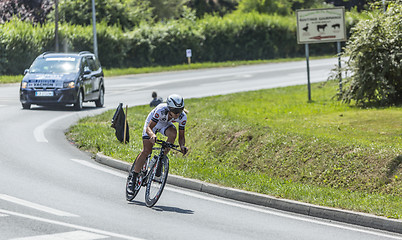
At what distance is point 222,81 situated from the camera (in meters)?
37.9

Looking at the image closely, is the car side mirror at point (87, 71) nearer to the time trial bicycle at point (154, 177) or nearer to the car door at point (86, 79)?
the car door at point (86, 79)

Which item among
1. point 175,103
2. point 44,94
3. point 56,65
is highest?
point 56,65

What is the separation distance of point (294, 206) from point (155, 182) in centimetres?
211

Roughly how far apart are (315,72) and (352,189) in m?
29.2

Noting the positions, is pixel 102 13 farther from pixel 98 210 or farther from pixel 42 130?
pixel 98 210

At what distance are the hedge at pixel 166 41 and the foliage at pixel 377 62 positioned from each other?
81.9 feet

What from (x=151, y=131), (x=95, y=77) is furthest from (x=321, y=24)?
(x=151, y=131)

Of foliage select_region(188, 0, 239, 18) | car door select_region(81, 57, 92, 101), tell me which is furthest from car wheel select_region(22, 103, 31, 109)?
foliage select_region(188, 0, 239, 18)

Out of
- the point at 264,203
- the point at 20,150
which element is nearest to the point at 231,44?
the point at 20,150

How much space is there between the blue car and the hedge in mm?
19274

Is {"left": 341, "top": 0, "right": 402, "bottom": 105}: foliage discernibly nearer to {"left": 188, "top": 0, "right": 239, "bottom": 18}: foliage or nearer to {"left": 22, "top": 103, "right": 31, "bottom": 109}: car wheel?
{"left": 22, "top": 103, "right": 31, "bottom": 109}: car wheel

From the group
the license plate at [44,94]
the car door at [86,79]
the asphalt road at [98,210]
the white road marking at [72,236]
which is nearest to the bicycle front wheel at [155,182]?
the asphalt road at [98,210]

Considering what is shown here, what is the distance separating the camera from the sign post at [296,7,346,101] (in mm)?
24375

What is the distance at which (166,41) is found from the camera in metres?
52.9
